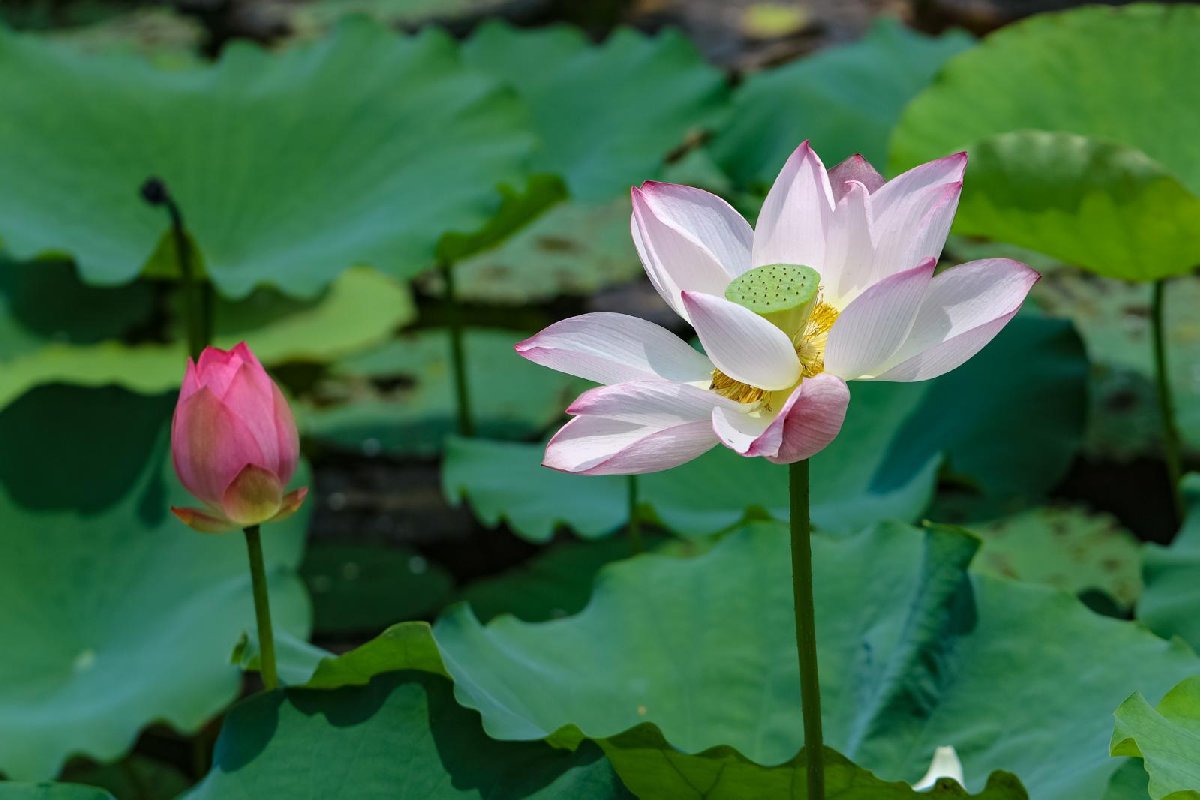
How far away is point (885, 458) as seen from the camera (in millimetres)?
1698

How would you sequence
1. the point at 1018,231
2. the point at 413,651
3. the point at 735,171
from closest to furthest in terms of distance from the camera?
the point at 413,651
the point at 1018,231
the point at 735,171

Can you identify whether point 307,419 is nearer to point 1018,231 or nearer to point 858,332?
point 1018,231

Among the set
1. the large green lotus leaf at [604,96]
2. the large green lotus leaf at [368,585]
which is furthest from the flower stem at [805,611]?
the large green lotus leaf at [604,96]

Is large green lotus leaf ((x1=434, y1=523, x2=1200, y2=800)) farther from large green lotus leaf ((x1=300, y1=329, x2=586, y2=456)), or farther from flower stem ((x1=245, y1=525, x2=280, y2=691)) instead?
large green lotus leaf ((x1=300, y1=329, x2=586, y2=456))

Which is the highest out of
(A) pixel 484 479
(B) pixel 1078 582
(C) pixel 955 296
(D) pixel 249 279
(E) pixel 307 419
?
(C) pixel 955 296

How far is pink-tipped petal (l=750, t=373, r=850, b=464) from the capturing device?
2.18ft

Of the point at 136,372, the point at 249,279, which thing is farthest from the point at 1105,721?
the point at 136,372

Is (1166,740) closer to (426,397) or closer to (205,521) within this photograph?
(205,521)

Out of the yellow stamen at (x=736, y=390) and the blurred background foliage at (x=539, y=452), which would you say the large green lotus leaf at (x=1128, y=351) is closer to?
the blurred background foliage at (x=539, y=452)

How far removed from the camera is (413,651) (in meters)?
0.94

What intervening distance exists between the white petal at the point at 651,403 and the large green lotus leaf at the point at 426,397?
160 centimetres

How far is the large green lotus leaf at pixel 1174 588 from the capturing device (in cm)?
125

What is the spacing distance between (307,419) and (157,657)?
100 cm

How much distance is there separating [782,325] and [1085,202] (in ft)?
3.09
